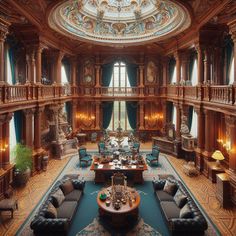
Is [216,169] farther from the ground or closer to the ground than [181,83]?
closer to the ground

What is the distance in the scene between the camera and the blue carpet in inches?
304

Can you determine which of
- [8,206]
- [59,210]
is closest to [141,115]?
[59,210]

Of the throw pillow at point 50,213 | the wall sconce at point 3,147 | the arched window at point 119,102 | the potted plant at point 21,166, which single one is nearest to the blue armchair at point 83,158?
the potted plant at point 21,166

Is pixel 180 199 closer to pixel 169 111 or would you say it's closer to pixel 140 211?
pixel 140 211

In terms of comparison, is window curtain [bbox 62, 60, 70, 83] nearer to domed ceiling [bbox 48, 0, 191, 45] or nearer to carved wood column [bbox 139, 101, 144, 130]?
domed ceiling [bbox 48, 0, 191, 45]

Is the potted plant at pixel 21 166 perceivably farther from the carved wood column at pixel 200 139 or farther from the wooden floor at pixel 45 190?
the carved wood column at pixel 200 139

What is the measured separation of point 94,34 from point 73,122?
740 cm

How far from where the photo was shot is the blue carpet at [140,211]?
7.72 meters

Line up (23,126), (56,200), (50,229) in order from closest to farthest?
1. (50,229)
2. (56,200)
3. (23,126)

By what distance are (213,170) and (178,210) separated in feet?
13.6

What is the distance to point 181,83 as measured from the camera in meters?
15.7

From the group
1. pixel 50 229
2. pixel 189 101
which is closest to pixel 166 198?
pixel 50 229

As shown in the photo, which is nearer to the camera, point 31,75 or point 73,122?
point 31,75

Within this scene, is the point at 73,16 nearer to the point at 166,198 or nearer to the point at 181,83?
the point at 181,83
